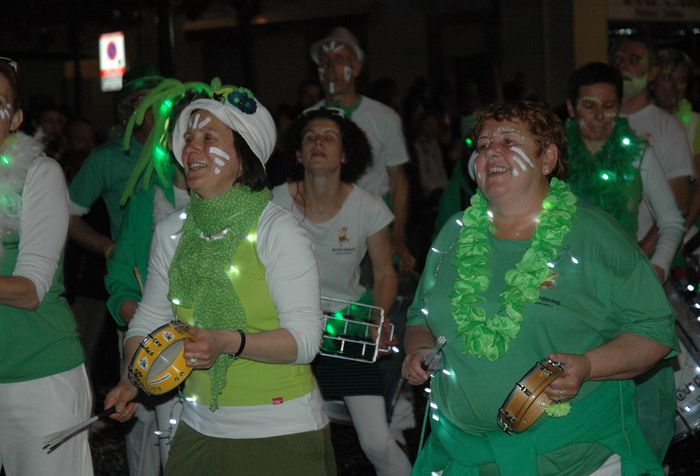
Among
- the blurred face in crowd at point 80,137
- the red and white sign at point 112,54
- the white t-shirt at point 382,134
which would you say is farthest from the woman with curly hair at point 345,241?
the red and white sign at point 112,54

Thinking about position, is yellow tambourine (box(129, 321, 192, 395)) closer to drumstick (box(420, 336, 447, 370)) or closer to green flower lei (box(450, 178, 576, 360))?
drumstick (box(420, 336, 447, 370))

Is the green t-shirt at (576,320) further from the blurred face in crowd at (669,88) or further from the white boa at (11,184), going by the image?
the blurred face in crowd at (669,88)

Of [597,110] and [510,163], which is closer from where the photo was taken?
[510,163]

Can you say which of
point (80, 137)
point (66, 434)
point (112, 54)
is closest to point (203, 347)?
point (66, 434)

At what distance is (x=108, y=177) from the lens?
5.98 m

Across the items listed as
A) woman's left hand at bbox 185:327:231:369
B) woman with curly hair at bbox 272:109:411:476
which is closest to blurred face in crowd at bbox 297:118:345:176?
woman with curly hair at bbox 272:109:411:476

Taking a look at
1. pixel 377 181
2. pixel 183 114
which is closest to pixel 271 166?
pixel 377 181

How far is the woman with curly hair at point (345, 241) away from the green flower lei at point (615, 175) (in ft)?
3.14

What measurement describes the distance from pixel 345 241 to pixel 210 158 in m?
1.78

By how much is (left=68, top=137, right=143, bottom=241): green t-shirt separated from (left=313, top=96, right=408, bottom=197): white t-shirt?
174 cm

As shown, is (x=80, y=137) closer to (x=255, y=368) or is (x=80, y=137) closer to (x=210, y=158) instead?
(x=210, y=158)

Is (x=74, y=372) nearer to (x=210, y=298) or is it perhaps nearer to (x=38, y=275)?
(x=38, y=275)

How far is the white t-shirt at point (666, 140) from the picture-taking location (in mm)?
6207

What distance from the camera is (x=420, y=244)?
13.4 metres
